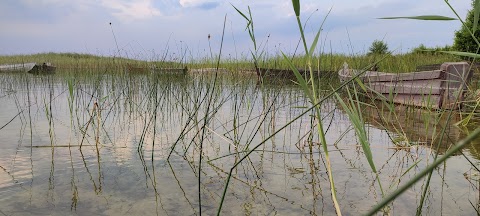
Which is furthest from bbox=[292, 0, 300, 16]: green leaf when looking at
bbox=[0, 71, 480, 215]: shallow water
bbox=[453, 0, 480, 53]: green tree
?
bbox=[453, 0, 480, 53]: green tree

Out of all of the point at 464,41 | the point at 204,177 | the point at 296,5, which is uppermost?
the point at 464,41

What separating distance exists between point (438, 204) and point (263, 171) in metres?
0.95

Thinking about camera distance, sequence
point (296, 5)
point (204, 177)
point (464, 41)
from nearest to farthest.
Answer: point (296, 5) → point (204, 177) → point (464, 41)

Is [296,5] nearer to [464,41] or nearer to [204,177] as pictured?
[204,177]

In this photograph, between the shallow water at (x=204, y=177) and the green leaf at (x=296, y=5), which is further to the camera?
the shallow water at (x=204, y=177)

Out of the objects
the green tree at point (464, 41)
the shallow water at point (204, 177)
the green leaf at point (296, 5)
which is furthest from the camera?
the green tree at point (464, 41)

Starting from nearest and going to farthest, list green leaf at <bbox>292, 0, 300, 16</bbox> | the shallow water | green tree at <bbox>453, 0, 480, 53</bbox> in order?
green leaf at <bbox>292, 0, 300, 16</bbox>, the shallow water, green tree at <bbox>453, 0, 480, 53</bbox>

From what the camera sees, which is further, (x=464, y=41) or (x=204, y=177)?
(x=464, y=41)

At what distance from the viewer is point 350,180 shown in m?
2.23

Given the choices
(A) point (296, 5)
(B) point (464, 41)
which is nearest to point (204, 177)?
(A) point (296, 5)

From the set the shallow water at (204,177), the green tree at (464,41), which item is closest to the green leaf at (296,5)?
the shallow water at (204,177)

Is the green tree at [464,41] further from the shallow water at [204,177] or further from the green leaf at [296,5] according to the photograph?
the green leaf at [296,5]

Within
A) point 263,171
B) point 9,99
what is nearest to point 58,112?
point 9,99

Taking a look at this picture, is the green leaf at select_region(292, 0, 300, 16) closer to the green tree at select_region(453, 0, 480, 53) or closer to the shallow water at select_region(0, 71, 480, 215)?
the shallow water at select_region(0, 71, 480, 215)
